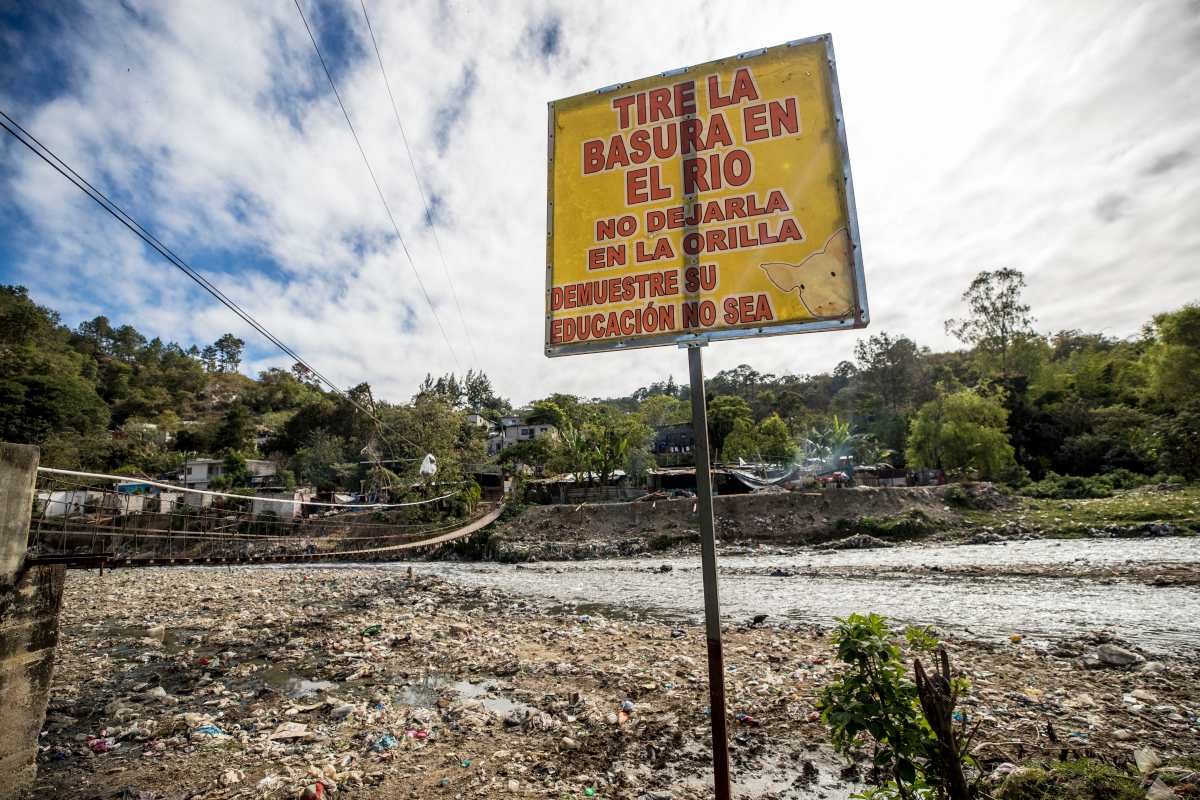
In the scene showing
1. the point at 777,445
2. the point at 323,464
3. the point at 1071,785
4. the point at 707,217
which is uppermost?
the point at 777,445

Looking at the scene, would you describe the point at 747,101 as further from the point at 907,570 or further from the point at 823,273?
the point at 907,570

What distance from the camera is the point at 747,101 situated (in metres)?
2.56

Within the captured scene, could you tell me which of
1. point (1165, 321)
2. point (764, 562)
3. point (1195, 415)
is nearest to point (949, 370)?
point (1165, 321)

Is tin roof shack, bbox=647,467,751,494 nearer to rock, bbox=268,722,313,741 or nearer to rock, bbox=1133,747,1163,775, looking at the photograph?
rock, bbox=268,722,313,741

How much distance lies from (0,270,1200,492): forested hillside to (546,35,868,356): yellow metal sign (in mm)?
19938

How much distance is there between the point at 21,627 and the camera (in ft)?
10.7

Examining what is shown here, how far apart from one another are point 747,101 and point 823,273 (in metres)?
1.06

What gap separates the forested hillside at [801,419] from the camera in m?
29.6

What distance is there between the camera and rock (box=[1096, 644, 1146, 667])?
5461mm

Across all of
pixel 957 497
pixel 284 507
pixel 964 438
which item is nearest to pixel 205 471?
pixel 284 507

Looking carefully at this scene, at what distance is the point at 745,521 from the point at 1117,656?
19.7m

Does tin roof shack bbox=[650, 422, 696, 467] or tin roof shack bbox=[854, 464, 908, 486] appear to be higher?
tin roof shack bbox=[650, 422, 696, 467]

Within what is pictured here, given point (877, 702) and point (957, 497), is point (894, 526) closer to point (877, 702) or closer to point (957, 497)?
point (957, 497)

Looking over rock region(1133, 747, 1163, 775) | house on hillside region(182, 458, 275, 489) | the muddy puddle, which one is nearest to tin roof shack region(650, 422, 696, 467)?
the muddy puddle
